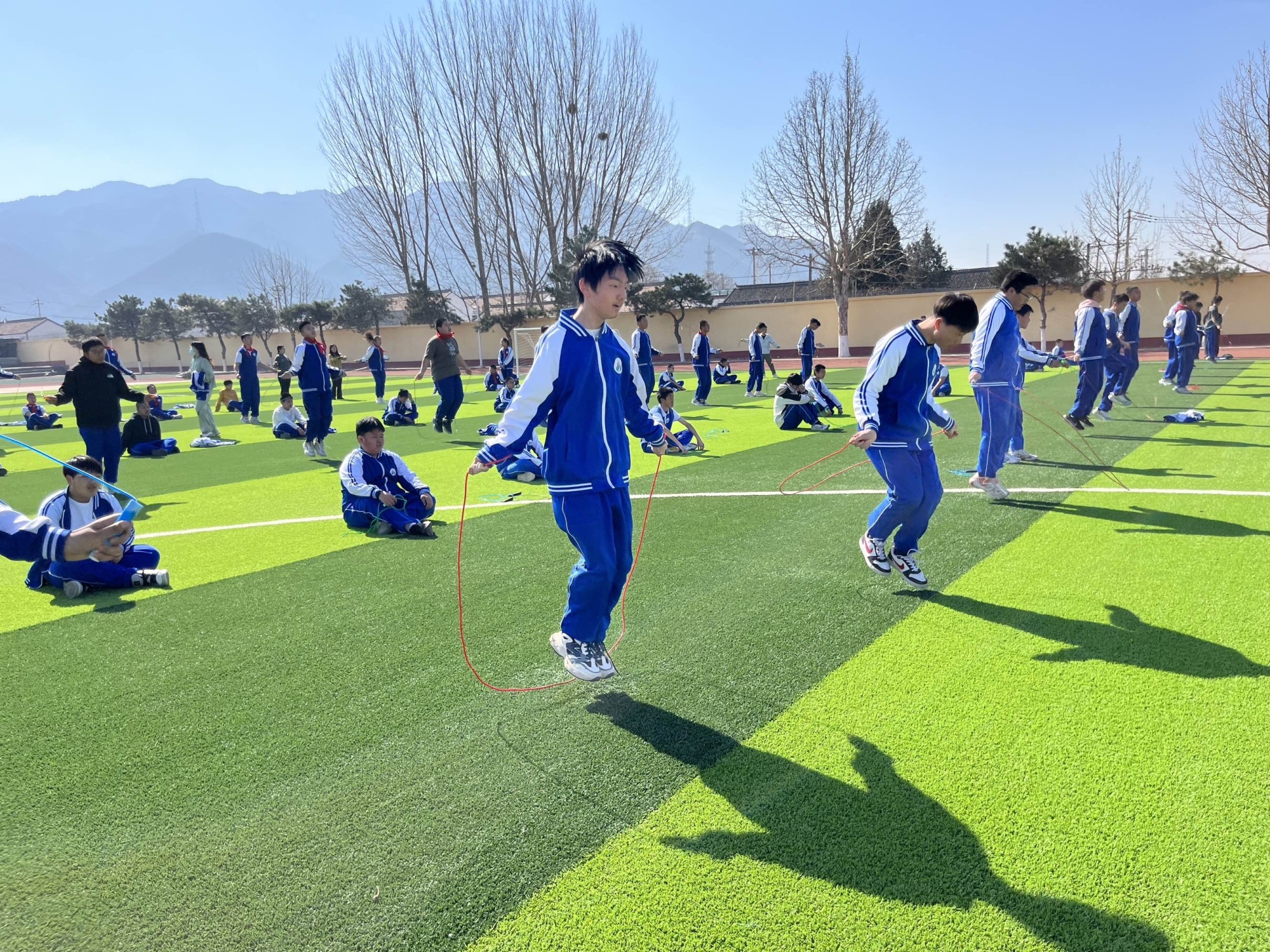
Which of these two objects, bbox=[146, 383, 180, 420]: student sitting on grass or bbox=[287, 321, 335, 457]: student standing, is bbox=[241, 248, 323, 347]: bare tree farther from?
bbox=[287, 321, 335, 457]: student standing

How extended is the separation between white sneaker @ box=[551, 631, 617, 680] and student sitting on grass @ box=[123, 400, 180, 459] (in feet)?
46.0

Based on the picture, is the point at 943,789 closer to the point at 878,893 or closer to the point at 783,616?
the point at 878,893

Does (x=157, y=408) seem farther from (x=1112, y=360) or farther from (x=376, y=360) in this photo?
(x=1112, y=360)

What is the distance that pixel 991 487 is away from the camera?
26.4ft

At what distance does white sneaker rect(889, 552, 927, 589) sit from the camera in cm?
543

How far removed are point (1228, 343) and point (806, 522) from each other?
37579 millimetres

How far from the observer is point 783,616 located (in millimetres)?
5027

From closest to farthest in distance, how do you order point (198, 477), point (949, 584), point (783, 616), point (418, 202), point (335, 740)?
point (335, 740), point (783, 616), point (949, 584), point (198, 477), point (418, 202)

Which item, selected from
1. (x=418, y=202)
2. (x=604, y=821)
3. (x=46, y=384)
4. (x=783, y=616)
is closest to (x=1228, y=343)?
(x=783, y=616)

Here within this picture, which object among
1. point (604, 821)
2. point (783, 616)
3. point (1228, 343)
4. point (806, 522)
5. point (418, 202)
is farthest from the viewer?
point (418, 202)

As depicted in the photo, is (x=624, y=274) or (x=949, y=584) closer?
(x=624, y=274)

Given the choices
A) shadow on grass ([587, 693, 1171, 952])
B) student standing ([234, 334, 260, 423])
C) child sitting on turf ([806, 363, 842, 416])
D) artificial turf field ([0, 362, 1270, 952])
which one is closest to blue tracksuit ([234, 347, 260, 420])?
student standing ([234, 334, 260, 423])

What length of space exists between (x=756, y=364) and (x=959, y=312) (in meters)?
17.2

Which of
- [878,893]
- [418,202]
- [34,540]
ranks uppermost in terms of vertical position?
[418,202]
